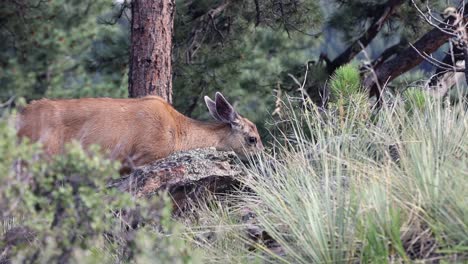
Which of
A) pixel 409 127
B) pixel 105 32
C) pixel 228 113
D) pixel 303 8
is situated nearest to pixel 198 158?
pixel 409 127

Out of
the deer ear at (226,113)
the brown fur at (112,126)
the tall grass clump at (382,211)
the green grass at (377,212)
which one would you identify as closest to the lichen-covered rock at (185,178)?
the green grass at (377,212)

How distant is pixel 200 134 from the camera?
33.1 ft

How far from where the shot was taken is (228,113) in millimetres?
10195

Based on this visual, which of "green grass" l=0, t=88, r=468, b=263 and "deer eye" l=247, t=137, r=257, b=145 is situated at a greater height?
"green grass" l=0, t=88, r=468, b=263

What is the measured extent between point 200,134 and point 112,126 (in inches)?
47.4

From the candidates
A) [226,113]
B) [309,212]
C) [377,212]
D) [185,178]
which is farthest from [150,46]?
[377,212]

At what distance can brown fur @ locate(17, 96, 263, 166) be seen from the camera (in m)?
9.04

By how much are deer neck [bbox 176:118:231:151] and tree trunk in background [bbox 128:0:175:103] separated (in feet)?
2.61

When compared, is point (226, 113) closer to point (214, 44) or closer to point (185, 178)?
point (185, 178)

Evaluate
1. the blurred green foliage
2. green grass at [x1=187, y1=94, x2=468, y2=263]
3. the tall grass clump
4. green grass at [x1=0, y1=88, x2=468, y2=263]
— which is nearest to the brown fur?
the blurred green foliage

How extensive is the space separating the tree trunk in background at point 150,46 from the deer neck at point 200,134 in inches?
31.3

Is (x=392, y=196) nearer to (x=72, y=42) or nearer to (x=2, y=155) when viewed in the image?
(x=2, y=155)

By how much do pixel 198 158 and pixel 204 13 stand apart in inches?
274

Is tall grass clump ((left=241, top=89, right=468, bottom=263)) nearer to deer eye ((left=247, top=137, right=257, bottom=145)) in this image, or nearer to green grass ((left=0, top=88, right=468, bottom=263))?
green grass ((left=0, top=88, right=468, bottom=263))
